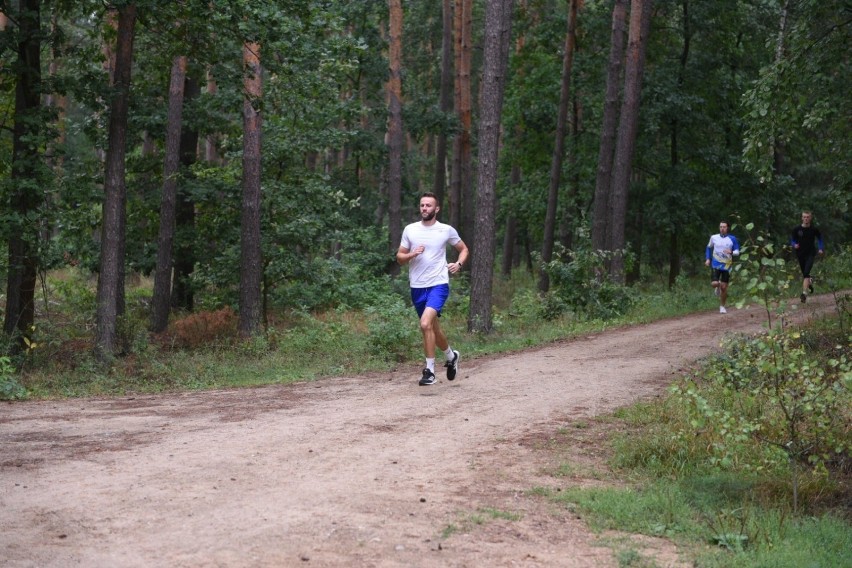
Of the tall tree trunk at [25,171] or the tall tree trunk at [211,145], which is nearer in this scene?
the tall tree trunk at [25,171]

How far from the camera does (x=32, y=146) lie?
48.9 feet

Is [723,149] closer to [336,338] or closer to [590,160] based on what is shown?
[590,160]

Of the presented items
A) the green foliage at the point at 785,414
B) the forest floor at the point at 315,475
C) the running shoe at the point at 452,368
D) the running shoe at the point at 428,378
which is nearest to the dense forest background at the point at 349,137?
the green foliage at the point at 785,414

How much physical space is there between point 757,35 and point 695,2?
3037mm

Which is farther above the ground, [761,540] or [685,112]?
[685,112]

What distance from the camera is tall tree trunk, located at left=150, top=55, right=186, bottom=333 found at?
20.2 m

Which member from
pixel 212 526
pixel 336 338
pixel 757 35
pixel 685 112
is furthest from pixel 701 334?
pixel 757 35

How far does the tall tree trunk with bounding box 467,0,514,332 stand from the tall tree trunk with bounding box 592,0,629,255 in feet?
23.9

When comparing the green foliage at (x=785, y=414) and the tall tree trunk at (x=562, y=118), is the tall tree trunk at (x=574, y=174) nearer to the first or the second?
the tall tree trunk at (x=562, y=118)

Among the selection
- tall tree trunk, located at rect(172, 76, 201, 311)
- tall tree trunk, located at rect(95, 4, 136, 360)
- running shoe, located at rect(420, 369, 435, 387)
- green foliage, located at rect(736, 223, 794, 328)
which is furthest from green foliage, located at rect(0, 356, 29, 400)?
tall tree trunk, located at rect(172, 76, 201, 311)

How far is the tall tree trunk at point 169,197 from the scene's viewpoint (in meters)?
20.2

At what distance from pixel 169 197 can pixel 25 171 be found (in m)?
5.51

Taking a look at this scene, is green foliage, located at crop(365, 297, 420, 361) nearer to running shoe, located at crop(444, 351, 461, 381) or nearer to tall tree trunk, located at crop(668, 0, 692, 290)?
running shoe, located at crop(444, 351, 461, 381)

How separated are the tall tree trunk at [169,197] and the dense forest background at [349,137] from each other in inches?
2.3
